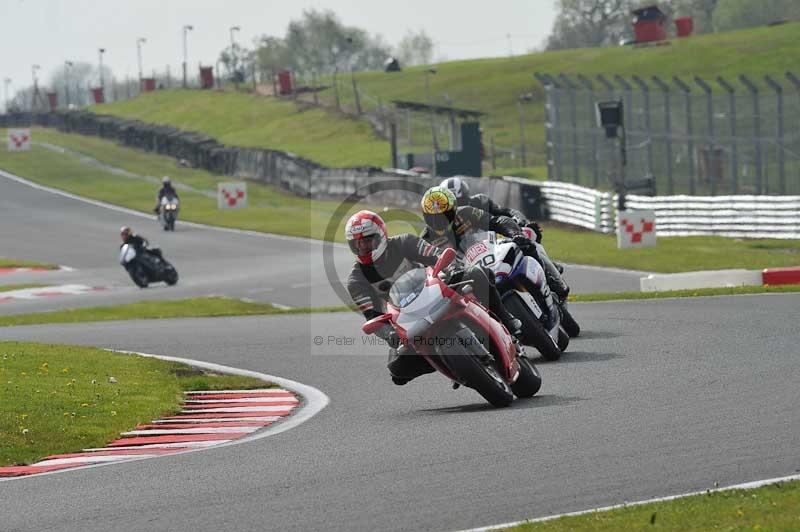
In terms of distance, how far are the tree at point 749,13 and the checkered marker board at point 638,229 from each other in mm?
85622

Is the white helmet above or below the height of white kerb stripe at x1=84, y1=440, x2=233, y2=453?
above

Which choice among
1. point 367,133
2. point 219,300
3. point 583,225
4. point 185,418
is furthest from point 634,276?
point 367,133

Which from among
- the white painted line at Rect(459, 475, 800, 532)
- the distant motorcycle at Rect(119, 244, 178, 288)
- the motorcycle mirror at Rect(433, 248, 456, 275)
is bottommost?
the distant motorcycle at Rect(119, 244, 178, 288)

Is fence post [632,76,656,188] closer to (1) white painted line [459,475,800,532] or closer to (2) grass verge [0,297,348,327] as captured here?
(2) grass verge [0,297,348,327]

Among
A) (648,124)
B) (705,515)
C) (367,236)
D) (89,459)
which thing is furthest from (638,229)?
(705,515)

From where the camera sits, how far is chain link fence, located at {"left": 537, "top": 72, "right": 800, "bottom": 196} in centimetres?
3038

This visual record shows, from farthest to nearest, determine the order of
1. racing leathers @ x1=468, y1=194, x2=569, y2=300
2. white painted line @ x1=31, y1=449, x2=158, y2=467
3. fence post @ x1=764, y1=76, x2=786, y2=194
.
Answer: fence post @ x1=764, y1=76, x2=786, y2=194, racing leathers @ x1=468, y1=194, x2=569, y2=300, white painted line @ x1=31, y1=449, x2=158, y2=467

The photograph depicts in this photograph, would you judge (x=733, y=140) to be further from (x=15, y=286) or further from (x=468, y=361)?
(x=468, y=361)

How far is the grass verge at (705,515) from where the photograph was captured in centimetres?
641

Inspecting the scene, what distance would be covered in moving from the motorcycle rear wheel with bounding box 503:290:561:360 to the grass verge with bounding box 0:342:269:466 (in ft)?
8.13

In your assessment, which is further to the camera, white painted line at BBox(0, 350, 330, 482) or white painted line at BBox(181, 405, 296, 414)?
white painted line at BBox(181, 405, 296, 414)

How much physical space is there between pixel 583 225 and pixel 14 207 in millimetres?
27033

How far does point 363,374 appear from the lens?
14.0 metres

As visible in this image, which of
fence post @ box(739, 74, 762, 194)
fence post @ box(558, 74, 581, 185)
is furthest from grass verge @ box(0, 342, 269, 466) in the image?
fence post @ box(558, 74, 581, 185)
